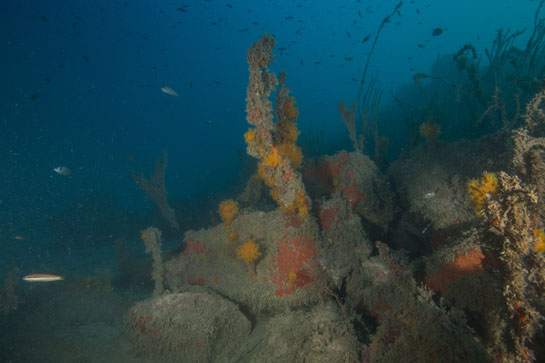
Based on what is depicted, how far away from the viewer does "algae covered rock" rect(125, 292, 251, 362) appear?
12.6 ft

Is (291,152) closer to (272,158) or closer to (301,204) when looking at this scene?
(272,158)

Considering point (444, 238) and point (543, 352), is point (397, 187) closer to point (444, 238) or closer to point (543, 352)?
point (444, 238)

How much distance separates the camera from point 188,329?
12.8ft

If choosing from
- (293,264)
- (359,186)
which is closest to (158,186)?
(293,264)

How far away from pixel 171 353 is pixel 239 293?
1.38 meters

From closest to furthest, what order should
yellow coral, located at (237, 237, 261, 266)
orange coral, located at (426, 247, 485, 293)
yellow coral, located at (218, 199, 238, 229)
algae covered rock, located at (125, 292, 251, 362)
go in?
orange coral, located at (426, 247, 485, 293) < algae covered rock, located at (125, 292, 251, 362) < yellow coral, located at (237, 237, 261, 266) < yellow coral, located at (218, 199, 238, 229)

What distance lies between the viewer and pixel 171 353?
12.7 feet

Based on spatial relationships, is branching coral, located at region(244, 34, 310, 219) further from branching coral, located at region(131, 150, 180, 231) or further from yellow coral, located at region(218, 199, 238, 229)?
branching coral, located at region(131, 150, 180, 231)

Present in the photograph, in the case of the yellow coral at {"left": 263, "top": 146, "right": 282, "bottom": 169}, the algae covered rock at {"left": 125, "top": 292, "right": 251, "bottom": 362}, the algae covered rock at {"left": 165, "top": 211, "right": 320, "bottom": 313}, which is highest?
the yellow coral at {"left": 263, "top": 146, "right": 282, "bottom": 169}

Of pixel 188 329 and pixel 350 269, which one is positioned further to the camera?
pixel 350 269

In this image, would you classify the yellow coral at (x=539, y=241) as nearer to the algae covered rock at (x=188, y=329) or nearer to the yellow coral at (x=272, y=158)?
the yellow coral at (x=272, y=158)

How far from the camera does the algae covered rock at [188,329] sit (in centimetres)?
384

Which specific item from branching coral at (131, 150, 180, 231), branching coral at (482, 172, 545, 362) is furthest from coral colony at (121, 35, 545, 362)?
branching coral at (131, 150, 180, 231)

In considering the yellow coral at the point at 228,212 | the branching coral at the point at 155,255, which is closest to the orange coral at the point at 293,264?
the yellow coral at the point at 228,212
